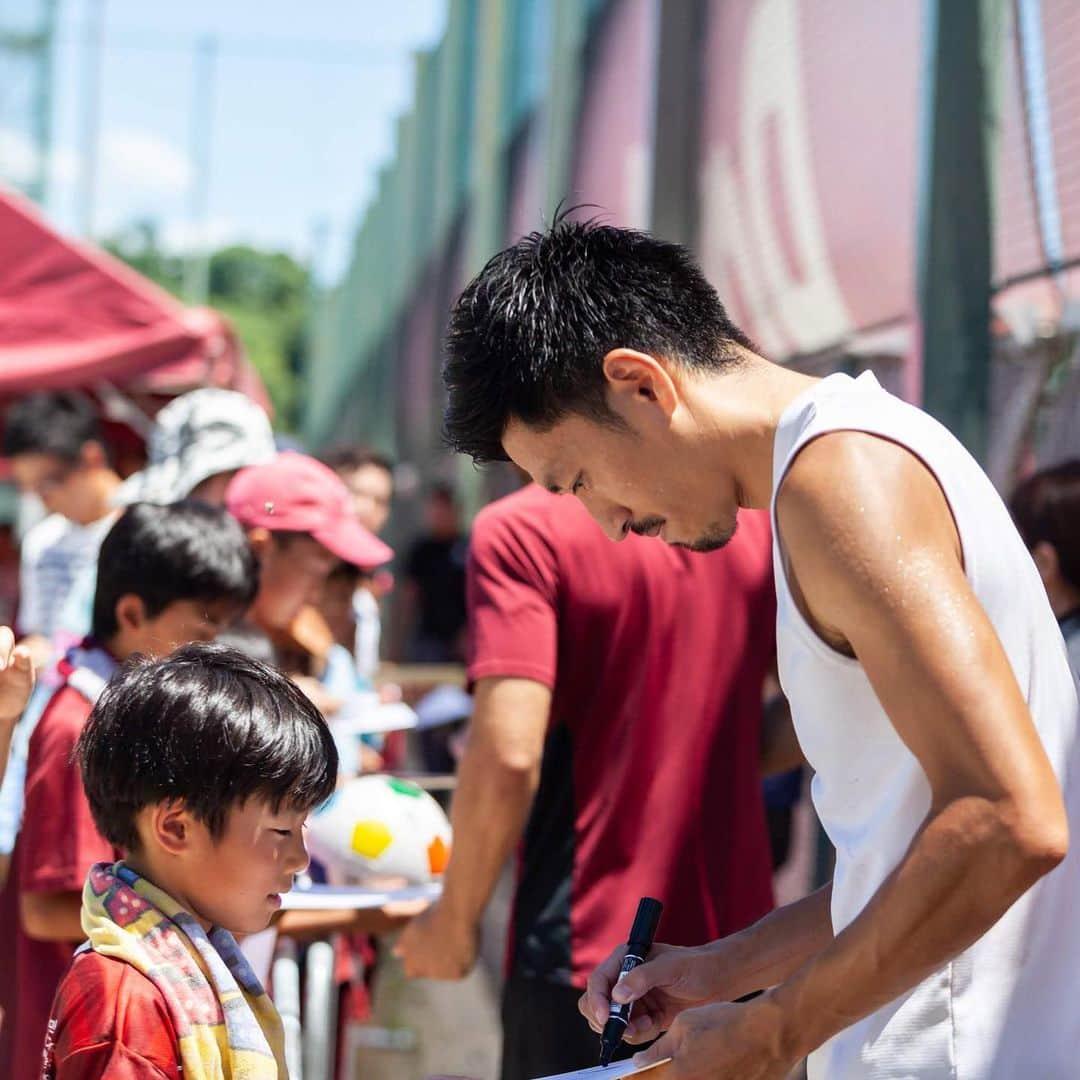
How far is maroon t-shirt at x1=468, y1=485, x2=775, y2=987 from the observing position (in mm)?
2934

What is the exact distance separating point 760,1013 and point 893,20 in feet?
13.6

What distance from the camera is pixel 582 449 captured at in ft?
6.21

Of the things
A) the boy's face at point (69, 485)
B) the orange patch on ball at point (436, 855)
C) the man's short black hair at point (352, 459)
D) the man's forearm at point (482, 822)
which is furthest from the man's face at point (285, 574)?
the man's short black hair at point (352, 459)

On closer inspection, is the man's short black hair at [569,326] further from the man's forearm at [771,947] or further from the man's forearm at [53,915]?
the man's forearm at [53,915]

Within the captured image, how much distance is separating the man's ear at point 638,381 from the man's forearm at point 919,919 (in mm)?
563

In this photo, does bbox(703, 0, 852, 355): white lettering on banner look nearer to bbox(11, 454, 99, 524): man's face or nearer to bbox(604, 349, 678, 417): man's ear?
bbox(11, 454, 99, 524): man's face

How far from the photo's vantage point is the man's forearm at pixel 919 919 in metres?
1.47

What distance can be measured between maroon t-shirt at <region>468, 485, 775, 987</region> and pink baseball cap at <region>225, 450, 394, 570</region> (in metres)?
0.96

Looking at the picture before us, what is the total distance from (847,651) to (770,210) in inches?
192

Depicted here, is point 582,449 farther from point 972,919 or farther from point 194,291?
point 194,291

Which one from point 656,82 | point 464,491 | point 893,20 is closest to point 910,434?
point 893,20

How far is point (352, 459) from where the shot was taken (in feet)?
20.9

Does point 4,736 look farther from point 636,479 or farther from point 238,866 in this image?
point 636,479

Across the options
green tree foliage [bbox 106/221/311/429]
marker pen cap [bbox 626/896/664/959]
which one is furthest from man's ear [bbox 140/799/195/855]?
green tree foliage [bbox 106/221/311/429]
